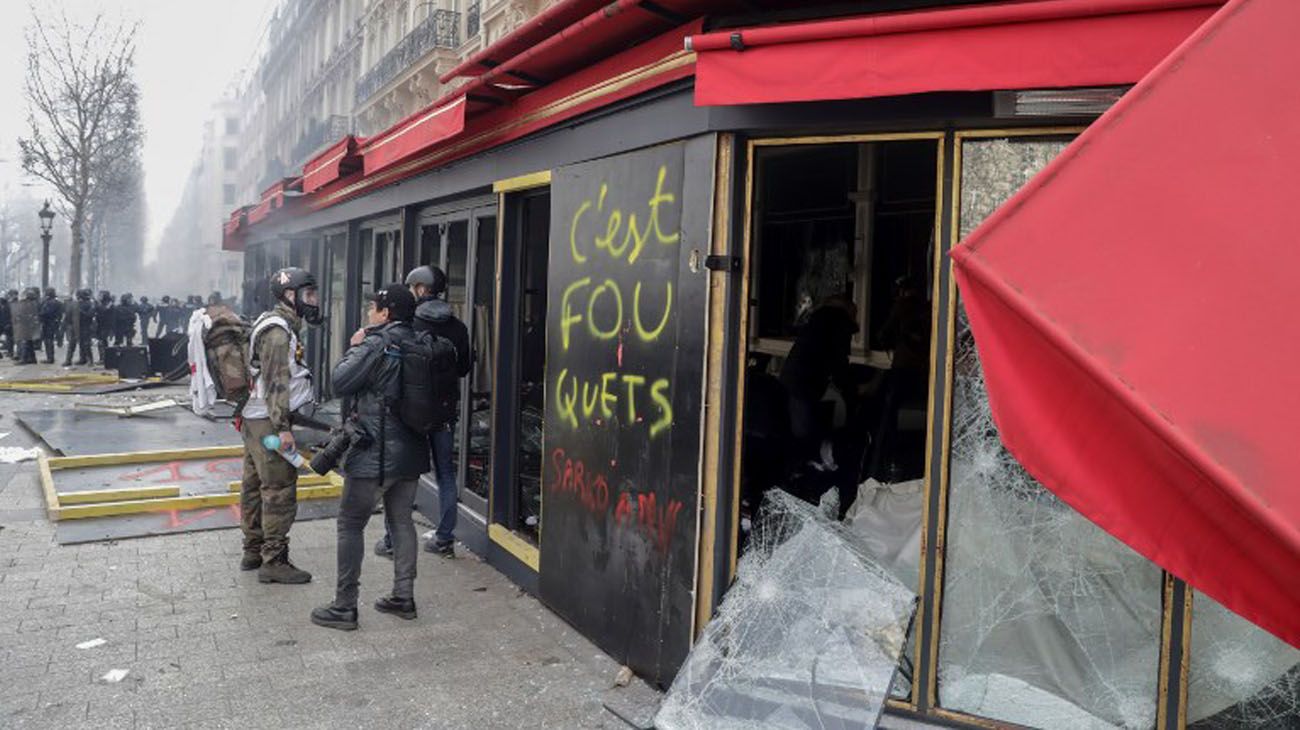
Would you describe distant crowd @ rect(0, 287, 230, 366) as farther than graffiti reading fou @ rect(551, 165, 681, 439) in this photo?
Yes

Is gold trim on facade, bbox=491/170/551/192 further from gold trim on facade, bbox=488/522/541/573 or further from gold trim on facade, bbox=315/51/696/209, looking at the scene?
gold trim on facade, bbox=488/522/541/573

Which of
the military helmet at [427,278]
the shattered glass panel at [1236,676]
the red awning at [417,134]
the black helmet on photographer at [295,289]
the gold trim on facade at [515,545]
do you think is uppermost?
the red awning at [417,134]

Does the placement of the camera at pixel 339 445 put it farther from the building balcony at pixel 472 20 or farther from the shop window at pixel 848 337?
the building balcony at pixel 472 20

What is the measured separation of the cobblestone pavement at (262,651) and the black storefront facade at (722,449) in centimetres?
34

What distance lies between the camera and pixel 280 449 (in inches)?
223

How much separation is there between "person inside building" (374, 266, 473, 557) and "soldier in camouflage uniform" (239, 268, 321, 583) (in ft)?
2.14

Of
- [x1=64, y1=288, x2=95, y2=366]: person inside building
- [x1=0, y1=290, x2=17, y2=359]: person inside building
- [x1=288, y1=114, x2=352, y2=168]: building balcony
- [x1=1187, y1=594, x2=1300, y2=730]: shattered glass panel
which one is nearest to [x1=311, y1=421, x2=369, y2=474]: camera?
[x1=1187, y1=594, x2=1300, y2=730]: shattered glass panel

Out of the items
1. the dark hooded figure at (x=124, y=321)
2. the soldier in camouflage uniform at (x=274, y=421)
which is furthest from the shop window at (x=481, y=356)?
the dark hooded figure at (x=124, y=321)

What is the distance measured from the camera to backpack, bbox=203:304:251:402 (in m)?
5.97

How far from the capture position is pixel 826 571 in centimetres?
389

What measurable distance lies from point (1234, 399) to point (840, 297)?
191 inches

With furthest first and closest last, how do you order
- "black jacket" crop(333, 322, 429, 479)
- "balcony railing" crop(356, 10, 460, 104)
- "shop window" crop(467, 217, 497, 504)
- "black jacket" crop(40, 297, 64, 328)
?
"balcony railing" crop(356, 10, 460, 104)
"black jacket" crop(40, 297, 64, 328)
"shop window" crop(467, 217, 497, 504)
"black jacket" crop(333, 322, 429, 479)

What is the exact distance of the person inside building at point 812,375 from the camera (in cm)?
609

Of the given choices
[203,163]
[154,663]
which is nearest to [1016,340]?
[154,663]
